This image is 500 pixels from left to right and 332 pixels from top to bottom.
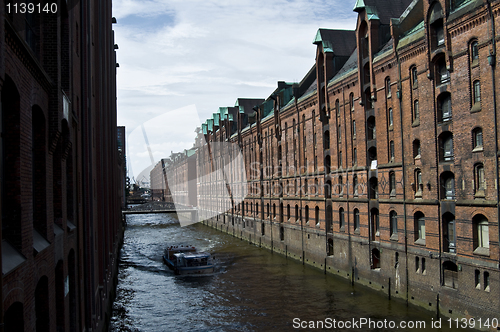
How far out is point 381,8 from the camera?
32.0m

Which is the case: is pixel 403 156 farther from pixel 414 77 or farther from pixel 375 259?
pixel 375 259

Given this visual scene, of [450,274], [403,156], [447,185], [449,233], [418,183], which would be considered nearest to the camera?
[450,274]

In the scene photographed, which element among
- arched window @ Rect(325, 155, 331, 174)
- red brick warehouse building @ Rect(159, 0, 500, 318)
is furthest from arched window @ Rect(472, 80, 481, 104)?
arched window @ Rect(325, 155, 331, 174)

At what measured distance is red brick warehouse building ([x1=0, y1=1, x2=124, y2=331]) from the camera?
22.7ft

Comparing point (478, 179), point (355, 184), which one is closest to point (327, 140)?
point (355, 184)

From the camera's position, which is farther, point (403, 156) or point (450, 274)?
point (403, 156)

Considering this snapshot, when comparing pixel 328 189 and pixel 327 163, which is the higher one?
pixel 327 163

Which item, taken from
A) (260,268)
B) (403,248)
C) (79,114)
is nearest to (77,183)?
(79,114)

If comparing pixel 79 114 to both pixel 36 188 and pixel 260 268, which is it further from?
pixel 260 268

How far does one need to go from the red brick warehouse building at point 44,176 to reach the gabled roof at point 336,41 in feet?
85.1

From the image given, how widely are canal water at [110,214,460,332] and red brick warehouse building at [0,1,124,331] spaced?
35.0 feet

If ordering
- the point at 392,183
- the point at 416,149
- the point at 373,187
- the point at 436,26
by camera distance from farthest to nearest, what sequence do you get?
the point at 373,187 < the point at 392,183 < the point at 416,149 < the point at 436,26

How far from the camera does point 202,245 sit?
58188 mm

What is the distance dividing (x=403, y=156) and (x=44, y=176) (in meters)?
21.4
